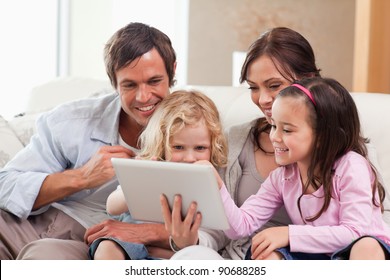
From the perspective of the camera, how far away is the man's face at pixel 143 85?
2309mm

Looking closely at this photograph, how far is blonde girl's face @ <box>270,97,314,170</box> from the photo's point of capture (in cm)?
195

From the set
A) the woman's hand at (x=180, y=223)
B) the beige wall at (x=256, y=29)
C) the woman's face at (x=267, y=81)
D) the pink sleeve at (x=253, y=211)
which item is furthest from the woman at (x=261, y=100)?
the beige wall at (x=256, y=29)

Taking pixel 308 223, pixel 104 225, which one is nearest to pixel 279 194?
pixel 308 223

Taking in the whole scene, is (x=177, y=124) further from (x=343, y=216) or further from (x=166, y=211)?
(x=343, y=216)

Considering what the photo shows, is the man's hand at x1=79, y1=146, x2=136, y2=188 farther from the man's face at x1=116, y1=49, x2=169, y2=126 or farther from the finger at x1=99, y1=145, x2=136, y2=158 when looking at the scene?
the man's face at x1=116, y1=49, x2=169, y2=126

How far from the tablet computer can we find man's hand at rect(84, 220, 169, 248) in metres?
0.12

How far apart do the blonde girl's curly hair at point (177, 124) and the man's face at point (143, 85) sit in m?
0.06

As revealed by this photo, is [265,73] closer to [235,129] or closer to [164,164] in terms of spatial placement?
[235,129]

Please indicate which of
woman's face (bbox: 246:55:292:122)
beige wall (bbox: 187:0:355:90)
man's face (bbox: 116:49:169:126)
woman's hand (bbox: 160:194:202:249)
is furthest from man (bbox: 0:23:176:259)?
beige wall (bbox: 187:0:355:90)

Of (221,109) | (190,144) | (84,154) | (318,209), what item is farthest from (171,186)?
(221,109)

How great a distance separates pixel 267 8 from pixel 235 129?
11.7 feet

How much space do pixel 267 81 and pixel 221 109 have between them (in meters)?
0.53

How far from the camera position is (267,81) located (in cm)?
219

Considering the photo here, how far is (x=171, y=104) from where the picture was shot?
223cm
